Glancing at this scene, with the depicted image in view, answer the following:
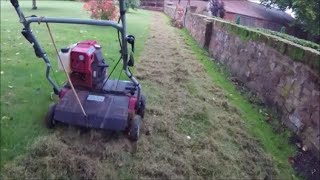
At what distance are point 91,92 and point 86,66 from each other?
319 millimetres

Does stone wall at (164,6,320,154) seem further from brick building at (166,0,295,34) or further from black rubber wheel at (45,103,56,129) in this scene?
brick building at (166,0,295,34)

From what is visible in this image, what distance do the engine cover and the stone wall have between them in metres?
2.46

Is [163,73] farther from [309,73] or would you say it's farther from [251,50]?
[309,73]

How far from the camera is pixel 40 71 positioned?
6.25 metres

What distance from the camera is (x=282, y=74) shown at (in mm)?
5344

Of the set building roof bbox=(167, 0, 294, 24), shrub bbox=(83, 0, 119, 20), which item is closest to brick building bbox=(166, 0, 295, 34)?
building roof bbox=(167, 0, 294, 24)

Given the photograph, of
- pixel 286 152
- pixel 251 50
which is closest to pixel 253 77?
pixel 251 50

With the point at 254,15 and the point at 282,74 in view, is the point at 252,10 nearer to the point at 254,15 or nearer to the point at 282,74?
the point at 254,15

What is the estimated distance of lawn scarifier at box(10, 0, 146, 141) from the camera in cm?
374

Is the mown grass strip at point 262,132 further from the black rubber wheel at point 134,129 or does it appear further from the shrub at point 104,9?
the shrub at point 104,9

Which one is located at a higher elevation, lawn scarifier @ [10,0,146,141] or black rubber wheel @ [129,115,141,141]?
lawn scarifier @ [10,0,146,141]

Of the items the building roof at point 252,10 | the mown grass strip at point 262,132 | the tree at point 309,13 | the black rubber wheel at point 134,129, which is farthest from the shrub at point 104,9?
the building roof at point 252,10

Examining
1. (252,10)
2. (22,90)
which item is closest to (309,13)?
(252,10)

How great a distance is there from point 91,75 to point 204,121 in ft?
5.58
